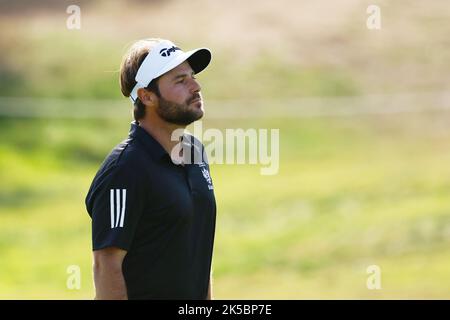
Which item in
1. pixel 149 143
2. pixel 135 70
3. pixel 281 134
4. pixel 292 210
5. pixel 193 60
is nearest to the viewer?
pixel 149 143

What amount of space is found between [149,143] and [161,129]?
6.6 inches

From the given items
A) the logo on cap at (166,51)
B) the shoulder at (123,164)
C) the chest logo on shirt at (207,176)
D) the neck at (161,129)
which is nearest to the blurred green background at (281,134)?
the chest logo on shirt at (207,176)

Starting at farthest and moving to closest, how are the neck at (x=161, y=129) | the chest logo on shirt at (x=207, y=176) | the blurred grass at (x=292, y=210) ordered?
the blurred grass at (x=292, y=210)
the chest logo on shirt at (x=207, y=176)
the neck at (x=161, y=129)

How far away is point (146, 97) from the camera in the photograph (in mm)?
5980

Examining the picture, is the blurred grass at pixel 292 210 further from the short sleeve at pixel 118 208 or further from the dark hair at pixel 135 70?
the short sleeve at pixel 118 208

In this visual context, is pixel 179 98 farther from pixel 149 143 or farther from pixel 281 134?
pixel 281 134

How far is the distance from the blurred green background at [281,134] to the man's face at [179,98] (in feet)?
26.1

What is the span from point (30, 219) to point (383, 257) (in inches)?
250

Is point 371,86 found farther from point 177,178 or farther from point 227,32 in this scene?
point 177,178

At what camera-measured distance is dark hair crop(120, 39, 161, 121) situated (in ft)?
19.7

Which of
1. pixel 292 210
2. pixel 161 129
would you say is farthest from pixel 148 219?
pixel 292 210

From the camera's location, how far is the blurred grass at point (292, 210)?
15.1 metres

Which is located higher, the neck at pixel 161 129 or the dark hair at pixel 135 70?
the dark hair at pixel 135 70
